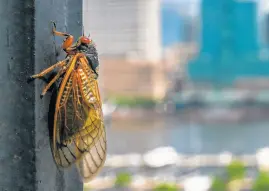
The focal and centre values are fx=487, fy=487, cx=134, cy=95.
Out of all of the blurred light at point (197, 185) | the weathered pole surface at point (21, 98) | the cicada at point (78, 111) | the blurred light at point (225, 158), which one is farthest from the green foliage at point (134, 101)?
the weathered pole surface at point (21, 98)

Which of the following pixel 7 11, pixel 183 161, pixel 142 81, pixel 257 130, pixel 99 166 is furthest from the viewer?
pixel 257 130

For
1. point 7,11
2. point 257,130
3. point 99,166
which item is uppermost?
point 7,11

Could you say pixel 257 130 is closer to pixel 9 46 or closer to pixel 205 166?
pixel 205 166

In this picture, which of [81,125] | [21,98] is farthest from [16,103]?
[81,125]

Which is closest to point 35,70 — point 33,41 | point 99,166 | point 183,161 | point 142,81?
point 33,41

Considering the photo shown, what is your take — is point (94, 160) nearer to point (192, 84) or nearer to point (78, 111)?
point (78, 111)

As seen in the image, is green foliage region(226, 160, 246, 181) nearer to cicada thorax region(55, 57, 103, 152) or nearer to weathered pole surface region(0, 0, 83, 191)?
cicada thorax region(55, 57, 103, 152)

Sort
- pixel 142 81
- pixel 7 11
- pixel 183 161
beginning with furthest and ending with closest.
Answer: pixel 142 81 → pixel 183 161 → pixel 7 11

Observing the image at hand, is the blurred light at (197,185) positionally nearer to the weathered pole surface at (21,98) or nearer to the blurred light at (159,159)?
the blurred light at (159,159)
